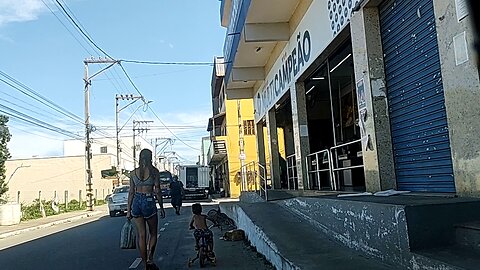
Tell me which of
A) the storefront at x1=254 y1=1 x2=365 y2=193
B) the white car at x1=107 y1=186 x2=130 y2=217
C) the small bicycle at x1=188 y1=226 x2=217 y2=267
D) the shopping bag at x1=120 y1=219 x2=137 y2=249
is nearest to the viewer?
the shopping bag at x1=120 y1=219 x2=137 y2=249

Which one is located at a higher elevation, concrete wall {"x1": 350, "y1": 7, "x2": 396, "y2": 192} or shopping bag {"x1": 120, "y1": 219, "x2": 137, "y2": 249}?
concrete wall {"x1": 350, "y1": 7, "x2": 396, "y2": 192}

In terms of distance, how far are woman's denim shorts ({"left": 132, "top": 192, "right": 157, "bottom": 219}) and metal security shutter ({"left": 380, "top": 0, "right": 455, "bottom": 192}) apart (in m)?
3.68

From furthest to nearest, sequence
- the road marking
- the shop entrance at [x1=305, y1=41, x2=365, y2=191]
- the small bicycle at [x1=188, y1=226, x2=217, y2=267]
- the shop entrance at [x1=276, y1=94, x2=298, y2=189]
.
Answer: the shop entrance at [x1=276, y1=94, x2=298, y2=189] < the shop entrance at [x1=305, y1=41, x2=365, y2=191] < the road marking < the small bicycle at [x1=188, y1=226, x2=217, y2=267]

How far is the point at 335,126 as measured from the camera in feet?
54.6

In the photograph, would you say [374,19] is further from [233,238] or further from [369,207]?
[233,238]

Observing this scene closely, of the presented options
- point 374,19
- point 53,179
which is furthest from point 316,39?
point 53,179

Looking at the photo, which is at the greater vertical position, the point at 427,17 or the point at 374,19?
the point at 374,19

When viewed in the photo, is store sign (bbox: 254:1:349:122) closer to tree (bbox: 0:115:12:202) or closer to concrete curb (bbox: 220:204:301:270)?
concrete curb (bbox: 220:204:301:270)

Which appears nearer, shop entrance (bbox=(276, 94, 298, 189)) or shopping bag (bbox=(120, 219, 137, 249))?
shopping bag (bbox=(120, 219, 137, 249))

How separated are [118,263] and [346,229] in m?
4.96

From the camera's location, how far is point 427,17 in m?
6.64

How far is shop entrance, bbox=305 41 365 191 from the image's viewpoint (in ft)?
40.7

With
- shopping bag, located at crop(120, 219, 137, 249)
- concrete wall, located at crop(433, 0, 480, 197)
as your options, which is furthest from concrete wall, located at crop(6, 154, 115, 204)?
concrete wall, located at crop(433, 0, 480, 197)

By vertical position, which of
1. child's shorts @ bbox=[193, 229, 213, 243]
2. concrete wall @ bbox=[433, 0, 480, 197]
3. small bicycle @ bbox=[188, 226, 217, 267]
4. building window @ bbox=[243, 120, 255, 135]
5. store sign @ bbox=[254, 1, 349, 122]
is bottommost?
small bicycle @ bbox=[188, 226, 217, 267]
